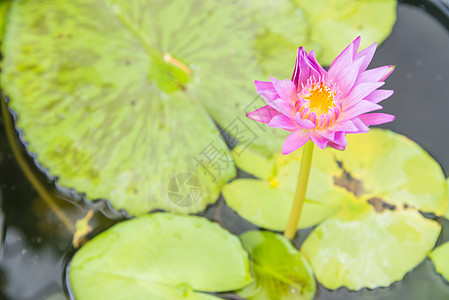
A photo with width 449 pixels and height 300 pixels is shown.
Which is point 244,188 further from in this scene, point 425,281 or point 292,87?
point 425,281

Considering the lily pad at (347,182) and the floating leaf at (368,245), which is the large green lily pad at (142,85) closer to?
the lily pad at (347,182)

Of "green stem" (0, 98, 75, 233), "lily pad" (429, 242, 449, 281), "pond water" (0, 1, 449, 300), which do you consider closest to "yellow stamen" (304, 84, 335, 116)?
"pond water" (0, 1, 449, 300)

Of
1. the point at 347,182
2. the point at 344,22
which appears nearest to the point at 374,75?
the point at 347,182

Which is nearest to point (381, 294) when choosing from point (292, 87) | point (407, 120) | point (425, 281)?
point (425, 281)

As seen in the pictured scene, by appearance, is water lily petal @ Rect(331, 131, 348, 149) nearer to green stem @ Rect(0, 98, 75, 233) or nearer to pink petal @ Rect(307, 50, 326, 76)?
pink petal @ Rect(307, 50, 326, 76)

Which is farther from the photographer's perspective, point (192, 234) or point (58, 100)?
point (58, 100)

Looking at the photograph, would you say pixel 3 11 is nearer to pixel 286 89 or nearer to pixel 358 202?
pixel 286 89

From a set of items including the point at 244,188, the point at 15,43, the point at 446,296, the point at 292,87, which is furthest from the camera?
the point at 15,43
